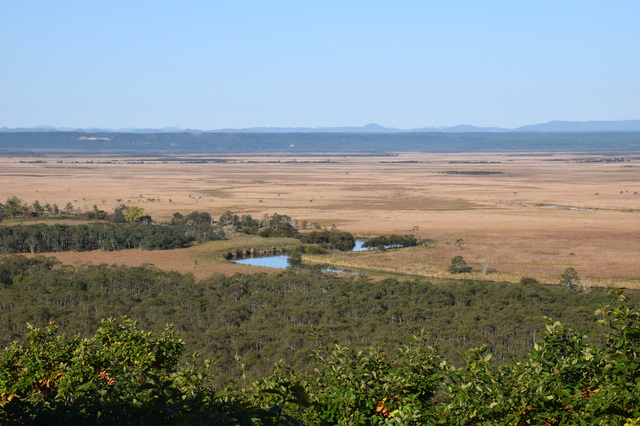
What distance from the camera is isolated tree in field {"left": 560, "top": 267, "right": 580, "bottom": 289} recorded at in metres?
43.3

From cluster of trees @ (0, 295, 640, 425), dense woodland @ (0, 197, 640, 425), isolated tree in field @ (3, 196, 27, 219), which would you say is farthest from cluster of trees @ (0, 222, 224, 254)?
cluster of trees @ (0, 295, 640, 425)

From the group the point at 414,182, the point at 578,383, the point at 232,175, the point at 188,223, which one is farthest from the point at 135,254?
the point at 232,175

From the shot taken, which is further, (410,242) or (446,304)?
(410,242)

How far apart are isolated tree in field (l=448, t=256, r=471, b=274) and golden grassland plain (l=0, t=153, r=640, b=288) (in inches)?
38.6

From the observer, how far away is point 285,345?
27062 millimetres

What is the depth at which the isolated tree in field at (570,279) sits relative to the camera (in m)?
43.3

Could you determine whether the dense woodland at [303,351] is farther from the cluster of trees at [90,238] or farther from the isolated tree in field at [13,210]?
the isolated tree in field at [13,210]

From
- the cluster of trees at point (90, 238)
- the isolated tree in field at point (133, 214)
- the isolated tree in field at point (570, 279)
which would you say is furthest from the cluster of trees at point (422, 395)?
the isolated tree in field at point (133, 214)

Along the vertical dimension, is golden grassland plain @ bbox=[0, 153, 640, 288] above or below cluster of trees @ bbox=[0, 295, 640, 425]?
below

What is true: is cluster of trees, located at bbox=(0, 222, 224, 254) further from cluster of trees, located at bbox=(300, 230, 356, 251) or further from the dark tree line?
the dark tree line

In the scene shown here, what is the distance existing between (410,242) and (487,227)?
15.0m

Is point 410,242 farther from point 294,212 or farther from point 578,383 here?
point 578,383

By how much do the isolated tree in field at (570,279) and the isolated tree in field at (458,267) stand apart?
23.9 feet

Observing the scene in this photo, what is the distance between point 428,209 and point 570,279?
47.6 metres
